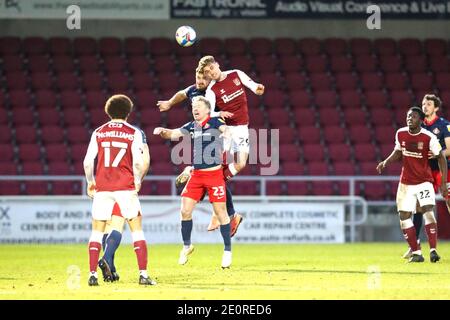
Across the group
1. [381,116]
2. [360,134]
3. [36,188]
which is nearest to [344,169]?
[360,134]

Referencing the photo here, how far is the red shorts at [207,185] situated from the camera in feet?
39.4

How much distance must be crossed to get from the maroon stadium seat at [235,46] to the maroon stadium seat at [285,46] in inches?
32.6

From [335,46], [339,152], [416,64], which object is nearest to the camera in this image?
[339,152]

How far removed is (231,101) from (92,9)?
1097 cm

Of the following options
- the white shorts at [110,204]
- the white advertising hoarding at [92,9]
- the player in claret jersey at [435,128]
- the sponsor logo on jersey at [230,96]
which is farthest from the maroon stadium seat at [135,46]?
the white shorts at [110,204]

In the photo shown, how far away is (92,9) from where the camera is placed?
23.2 metres

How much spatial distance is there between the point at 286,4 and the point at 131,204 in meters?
14.4

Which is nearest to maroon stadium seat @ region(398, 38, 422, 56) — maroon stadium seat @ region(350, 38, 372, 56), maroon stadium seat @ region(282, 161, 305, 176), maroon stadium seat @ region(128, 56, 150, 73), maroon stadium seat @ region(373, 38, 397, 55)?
maroon stadium seat @ region(373, 38, 397, 55)

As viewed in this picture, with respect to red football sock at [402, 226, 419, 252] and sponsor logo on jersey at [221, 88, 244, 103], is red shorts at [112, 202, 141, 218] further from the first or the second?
red football sock at [402, 226, 419, 252]

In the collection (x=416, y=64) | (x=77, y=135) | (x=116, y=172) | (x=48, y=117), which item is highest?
(x=416, y=64)

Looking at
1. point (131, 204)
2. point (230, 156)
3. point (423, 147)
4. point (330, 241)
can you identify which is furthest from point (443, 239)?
point (131, 204)

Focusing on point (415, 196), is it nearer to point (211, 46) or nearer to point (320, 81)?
point (320, 81)

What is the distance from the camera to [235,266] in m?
12.9

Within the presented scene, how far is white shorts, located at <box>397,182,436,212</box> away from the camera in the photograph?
13.5 meters
